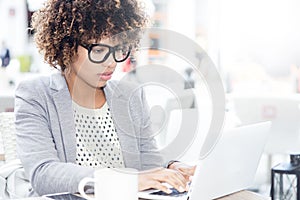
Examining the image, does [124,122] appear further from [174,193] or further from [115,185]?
[115,185]

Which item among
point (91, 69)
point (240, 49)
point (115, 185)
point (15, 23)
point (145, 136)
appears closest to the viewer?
point (115, 185)

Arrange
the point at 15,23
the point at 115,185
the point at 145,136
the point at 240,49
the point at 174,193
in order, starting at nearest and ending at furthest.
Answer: the point at 115,185
the point at 174,193
the point at 145,136
the point at 15,23
the point at 240,49

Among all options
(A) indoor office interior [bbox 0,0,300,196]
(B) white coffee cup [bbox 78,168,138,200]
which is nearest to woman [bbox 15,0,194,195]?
(B) white coffee cup [bbox 78,168,138,200]

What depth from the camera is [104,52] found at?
54.9 inches

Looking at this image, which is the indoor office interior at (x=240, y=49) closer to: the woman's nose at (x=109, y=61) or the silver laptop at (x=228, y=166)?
the woman's nose at (x=109, y=61)

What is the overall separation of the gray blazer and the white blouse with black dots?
0.08 ft

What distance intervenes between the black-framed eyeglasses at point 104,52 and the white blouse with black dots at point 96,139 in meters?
0.16

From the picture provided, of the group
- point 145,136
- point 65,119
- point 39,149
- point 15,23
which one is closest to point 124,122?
point 145,136

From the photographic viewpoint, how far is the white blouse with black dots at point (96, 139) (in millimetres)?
1459

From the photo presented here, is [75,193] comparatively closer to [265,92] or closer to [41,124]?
[41,124]

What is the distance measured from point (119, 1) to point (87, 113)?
1.07 ft

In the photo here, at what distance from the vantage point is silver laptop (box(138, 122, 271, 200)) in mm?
1013

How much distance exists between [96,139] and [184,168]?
30 cm

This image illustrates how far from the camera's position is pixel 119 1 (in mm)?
1504
